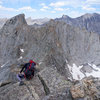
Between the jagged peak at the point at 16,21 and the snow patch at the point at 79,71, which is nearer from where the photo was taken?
the snow patch at the point at 79,71

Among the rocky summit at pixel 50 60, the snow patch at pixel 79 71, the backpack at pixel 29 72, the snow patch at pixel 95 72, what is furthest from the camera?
the snow patch at pixel 95 72

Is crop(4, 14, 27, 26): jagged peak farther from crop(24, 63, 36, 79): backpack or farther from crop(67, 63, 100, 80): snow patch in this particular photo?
crop(24, 63, 36, 79): backpack

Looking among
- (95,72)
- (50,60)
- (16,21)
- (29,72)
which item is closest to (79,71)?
(95,72)

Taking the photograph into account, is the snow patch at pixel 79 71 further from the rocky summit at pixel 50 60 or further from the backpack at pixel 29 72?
the backpack at pixel 29 72

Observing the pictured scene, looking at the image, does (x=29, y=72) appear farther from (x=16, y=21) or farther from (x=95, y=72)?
(x=95, y=72)

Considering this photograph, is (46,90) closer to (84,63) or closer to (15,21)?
(15,21)

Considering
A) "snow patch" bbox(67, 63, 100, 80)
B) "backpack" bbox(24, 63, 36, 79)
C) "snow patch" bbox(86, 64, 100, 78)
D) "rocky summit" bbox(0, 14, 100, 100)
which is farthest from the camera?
"snow patch" bbox(86, 64, 100, 78)

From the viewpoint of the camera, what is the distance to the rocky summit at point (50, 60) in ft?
27.3

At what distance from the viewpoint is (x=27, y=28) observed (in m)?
59.9

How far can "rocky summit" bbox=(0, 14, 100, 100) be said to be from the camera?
8.32m

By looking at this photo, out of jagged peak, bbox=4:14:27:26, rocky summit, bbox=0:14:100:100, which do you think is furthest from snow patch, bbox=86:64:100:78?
jagged peak, bbox=4:14:27:26

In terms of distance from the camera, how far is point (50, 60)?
129 ft

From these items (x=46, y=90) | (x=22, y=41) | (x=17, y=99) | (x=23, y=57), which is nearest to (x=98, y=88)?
(x=46, y=90)

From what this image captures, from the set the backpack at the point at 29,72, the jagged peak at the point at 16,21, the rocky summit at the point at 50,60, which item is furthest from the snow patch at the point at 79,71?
the backpack at the point at 29,72
